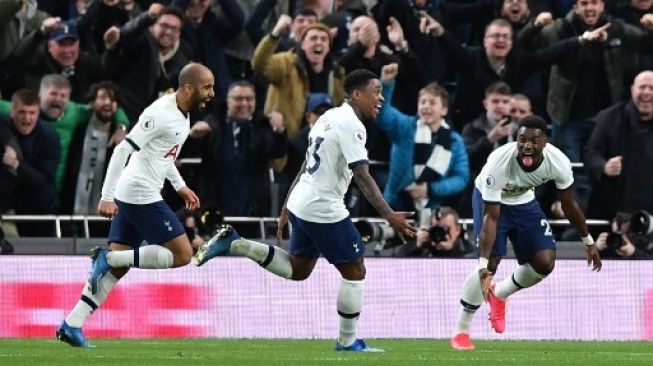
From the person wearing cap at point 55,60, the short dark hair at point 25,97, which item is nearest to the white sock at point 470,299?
the short dark hair at point 25,97

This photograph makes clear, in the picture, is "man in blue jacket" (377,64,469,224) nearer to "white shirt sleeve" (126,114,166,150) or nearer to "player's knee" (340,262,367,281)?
"white shirt sleeve" (126,114,166,150)

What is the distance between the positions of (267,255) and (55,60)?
660cm

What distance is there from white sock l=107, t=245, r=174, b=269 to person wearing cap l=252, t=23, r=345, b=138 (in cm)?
514

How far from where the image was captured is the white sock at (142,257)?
15.4 m

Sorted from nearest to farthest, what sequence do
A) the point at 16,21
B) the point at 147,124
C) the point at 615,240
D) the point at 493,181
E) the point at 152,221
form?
the point at 147,124 < the point at 493,181 < the point at 152,221 < the point at 615,240 < the point at 16,21

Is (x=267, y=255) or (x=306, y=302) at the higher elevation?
(x=267, y=255)

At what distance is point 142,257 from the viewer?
50.6 ft

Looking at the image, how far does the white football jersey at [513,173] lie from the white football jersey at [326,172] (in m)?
1.53

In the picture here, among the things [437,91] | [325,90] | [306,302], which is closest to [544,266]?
[306,302]

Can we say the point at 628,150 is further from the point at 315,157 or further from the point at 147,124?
the point at 147,124

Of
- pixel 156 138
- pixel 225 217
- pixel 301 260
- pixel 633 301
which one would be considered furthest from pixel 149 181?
pixel 633 301

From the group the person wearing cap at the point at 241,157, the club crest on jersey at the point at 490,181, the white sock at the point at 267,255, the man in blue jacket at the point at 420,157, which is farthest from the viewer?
the person wearing cap at the point at 241,157

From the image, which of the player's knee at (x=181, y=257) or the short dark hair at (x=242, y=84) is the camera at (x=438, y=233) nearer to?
the short dark hair at (x=242, y=84)

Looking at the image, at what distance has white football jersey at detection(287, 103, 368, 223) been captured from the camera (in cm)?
1436
